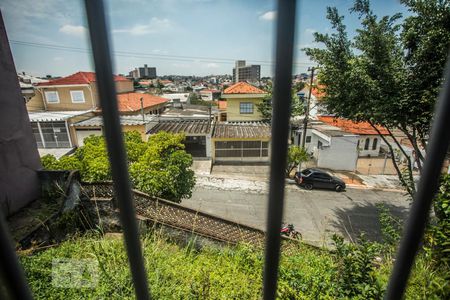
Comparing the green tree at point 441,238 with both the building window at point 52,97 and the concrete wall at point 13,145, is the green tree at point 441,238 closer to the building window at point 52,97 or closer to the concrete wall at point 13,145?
the concrete wall at point 13,145

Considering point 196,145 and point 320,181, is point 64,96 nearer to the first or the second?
point 196,145

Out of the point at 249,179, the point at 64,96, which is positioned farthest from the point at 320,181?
the point at 64,96

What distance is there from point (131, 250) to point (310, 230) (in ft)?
32.7

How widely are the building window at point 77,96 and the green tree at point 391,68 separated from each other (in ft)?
60.9

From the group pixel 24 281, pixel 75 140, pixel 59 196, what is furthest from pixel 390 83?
pixel 75 140

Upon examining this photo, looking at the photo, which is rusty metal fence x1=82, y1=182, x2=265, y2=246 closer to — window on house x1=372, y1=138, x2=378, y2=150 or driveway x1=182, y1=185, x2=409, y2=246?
driveway x1=182, y1=185, x2=409, y2=246

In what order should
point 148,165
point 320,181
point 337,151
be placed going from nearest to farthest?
point 148,165
point 320,181
point 337,151

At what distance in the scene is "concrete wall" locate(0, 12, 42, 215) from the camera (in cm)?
534

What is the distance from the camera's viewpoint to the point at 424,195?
0.53 metres

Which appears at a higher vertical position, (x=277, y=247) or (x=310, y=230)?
(x=277, y=247)

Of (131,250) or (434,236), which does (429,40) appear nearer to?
(434,236)

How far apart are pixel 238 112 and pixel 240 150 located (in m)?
6.51

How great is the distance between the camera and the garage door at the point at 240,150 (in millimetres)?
16172

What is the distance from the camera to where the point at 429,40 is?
5715 mm
